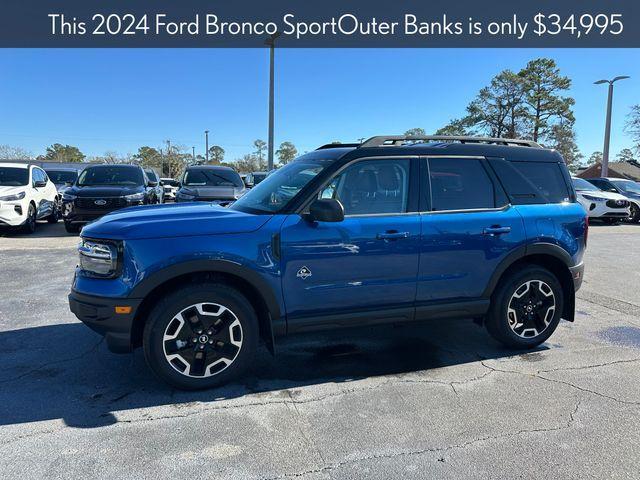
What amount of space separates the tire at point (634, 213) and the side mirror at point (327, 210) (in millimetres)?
17631

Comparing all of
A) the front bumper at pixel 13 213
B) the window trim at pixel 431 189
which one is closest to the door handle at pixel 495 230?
the window trim at pixel 431 189

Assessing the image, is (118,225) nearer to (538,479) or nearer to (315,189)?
(315,189)

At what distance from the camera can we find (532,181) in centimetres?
443

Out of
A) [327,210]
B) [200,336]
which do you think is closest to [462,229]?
[327,210]

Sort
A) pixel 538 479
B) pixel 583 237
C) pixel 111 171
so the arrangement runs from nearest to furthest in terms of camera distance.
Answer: pixel 538 479
pixel 583 237
pixel 111 171

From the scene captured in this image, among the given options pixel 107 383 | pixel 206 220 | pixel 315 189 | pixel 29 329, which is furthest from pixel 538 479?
pixel 29 329

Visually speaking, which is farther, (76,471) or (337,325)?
(337,325)

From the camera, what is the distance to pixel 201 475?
8.23 ft

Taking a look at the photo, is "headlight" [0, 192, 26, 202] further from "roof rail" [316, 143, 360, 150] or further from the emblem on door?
the emblem on door

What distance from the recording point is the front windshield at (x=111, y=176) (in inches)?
455

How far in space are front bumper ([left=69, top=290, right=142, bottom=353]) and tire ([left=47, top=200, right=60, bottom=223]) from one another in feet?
37.6

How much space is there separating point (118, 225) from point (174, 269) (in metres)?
0.56

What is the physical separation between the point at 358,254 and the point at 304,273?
453 mm

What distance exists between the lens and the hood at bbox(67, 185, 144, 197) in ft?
35.1
